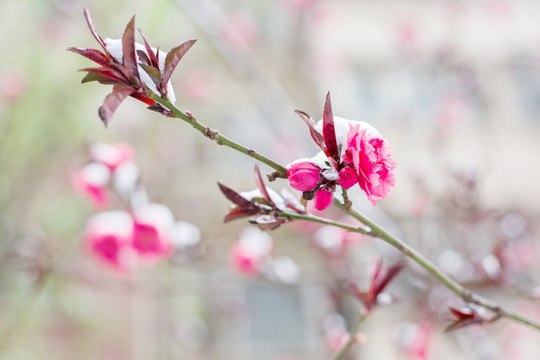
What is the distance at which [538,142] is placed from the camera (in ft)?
25.7

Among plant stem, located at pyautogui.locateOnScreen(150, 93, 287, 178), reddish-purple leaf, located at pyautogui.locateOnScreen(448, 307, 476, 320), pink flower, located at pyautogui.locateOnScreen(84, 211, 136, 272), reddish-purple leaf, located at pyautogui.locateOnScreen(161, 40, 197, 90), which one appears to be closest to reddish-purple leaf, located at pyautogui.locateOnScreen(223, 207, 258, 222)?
plant stem, located at pyautogui.locateOnScreen(150, 93, 287, 178)

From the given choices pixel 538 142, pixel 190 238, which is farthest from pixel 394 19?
pixel 190 238

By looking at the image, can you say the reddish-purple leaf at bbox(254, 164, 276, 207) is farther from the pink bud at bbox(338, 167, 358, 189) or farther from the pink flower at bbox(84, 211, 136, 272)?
the pink flower at bbox(84, 211, 136, 272)

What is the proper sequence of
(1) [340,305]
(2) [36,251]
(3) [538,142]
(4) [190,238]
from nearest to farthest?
(4) [190,238], (2) [36,251], (1) [340,305], (3) [538,142]

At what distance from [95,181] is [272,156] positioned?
9.18 ft

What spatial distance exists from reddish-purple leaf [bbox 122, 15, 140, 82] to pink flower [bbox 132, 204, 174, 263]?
1.04 metres

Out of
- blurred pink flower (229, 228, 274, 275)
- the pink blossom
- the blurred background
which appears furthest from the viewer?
the blurred background

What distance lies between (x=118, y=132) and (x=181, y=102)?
871 millimetres

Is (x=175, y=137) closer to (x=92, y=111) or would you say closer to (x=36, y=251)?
(x=92, y=111)

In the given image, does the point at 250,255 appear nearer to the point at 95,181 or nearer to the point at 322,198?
the point at 95,181

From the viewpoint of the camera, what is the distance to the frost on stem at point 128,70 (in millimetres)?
682

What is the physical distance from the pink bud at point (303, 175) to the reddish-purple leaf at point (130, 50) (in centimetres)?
24

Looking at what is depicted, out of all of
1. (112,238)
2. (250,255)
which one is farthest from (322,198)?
(250,255)

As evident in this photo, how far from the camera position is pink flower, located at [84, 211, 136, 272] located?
1854 mm
